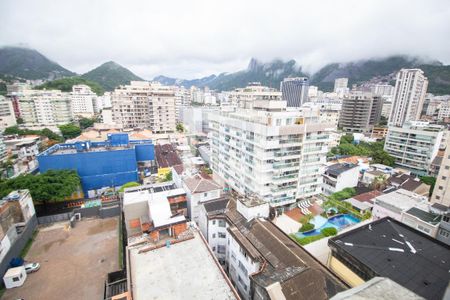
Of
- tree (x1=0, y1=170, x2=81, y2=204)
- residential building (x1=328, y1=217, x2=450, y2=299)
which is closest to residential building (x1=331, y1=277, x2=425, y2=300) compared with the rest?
residential building (x1=328, y1=217, x2=450, y2=299)

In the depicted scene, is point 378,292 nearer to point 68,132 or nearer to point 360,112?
point 68,132

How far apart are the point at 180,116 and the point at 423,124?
8790 cm

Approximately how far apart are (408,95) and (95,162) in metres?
114

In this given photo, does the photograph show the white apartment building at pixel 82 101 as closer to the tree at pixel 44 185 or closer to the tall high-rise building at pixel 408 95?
the tree at pixel 44 185

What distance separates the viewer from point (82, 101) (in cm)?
10325

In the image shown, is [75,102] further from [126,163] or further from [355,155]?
[355,155]

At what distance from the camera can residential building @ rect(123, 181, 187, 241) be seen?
2091cm

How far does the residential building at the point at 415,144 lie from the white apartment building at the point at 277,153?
36.8m

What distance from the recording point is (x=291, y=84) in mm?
152375

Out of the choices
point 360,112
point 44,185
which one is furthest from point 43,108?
point 360,112

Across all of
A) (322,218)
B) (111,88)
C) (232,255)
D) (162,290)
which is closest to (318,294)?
(232,255)

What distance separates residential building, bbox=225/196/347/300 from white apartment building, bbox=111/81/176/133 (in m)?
60.5

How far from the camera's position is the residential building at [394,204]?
90.8 feet

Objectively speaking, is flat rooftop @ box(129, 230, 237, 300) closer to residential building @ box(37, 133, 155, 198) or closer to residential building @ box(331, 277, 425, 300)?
residential building @ box(331, 277, 425, 300)
